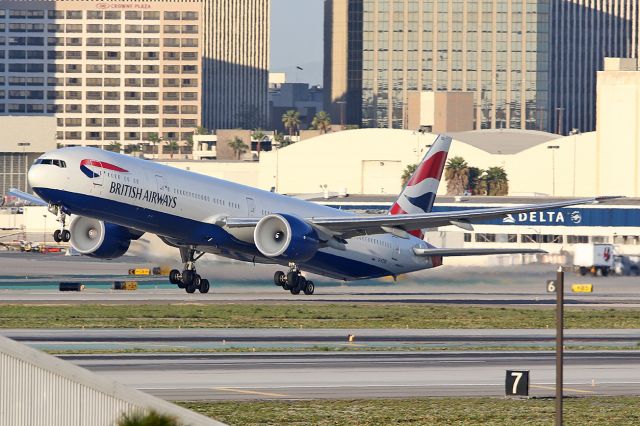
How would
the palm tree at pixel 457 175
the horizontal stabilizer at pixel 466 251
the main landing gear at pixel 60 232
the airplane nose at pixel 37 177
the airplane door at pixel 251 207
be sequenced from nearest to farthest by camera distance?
the main landing gear at pixel 60 232 → the airplane nose at pixel 37 177 → the airplane door at pixel 251 207 → the horizontal stabilizer at pixel 466 251 → the palm tree at pixel 457 175

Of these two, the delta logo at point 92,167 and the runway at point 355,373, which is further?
the delta logo at point 92,167

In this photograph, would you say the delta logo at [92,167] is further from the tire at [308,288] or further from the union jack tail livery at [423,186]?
the union jack tail livery at [423,186]

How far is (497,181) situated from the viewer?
17775 centimetres

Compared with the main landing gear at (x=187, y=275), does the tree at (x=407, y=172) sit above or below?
above

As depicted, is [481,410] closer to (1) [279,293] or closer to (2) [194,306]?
(2) [194,306]

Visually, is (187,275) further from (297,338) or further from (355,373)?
(355,373)

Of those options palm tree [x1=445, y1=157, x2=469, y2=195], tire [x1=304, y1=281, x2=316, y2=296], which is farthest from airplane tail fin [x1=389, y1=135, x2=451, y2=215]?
palm tree [x1=445, y1=157, x2=469, y2=195]

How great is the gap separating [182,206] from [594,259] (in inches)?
1783

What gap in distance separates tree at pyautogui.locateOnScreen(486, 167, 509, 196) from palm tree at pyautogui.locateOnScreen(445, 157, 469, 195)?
3.19 m

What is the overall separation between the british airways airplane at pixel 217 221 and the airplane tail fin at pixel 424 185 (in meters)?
0.61

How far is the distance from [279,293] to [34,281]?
20722 millimetres

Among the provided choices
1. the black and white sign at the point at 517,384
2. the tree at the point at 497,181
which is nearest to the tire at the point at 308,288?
the black and white sign at the point at 517,384

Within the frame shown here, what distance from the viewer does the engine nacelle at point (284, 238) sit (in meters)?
69.4

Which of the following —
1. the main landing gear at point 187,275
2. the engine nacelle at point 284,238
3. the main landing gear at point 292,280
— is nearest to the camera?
the engine nacelle at point 284,238
